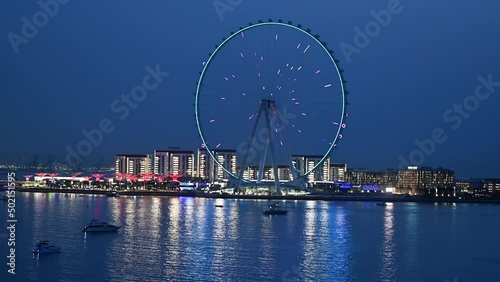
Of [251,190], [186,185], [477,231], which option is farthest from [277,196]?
[477,231]

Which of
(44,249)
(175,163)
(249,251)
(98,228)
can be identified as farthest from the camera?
(175,163)

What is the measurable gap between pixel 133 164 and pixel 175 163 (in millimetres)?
5529

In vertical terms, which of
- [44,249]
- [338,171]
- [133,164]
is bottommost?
[44,249]

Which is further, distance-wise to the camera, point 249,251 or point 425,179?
point 425,179

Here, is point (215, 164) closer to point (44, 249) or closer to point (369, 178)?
point (369, 178)

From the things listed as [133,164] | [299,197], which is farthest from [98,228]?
[133,164]

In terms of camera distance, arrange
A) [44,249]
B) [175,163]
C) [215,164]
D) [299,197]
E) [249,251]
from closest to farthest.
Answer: [44,249] → [249,251] → [299,197] → [215,164] → [175,163]

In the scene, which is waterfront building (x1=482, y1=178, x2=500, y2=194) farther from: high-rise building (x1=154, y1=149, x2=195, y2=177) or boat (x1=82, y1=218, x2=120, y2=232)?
boat (x1=82, y1=218, x2=120, y2=232)

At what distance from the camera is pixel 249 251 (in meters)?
18.4

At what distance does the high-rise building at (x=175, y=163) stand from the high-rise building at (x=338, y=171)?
57.4ft

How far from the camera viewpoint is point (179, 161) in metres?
81.8

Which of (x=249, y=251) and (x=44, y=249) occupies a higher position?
(x=44, y=249)

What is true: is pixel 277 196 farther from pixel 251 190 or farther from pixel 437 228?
pixel 437 228

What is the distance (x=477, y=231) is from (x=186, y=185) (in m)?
45.2
